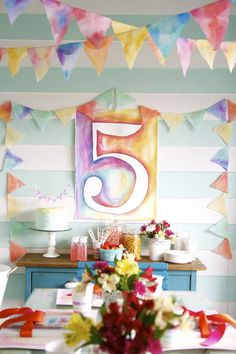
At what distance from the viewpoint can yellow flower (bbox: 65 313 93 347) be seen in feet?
4.05

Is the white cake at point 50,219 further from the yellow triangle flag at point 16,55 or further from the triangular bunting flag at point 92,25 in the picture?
the triangular bunting flag at point 92,25

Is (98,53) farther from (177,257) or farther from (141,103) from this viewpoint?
(177,257)

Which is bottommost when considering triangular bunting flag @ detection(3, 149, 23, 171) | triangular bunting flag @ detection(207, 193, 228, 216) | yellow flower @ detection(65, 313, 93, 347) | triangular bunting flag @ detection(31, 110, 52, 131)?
yellow flower @ detection(65, 313, 93, 347)

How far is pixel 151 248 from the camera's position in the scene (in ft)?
11.0

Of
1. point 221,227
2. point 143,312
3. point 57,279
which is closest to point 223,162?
point 221,227

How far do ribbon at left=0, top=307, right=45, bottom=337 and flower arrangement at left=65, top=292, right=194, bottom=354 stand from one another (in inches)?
24.5

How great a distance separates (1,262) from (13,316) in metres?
1.65

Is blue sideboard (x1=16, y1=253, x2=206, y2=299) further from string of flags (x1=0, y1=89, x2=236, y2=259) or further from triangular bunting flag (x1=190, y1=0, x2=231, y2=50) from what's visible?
triangular bunting flag (x1=190, y1=0, x2=231, y2=50)

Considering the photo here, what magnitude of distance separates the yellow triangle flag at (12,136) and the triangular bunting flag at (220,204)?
4.75 feet

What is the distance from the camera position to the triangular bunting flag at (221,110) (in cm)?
360

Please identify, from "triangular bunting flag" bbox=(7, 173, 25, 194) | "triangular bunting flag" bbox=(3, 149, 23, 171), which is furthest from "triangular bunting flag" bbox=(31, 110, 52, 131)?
"triangular bunting flag" bbox=(7, 173, 25, 194)

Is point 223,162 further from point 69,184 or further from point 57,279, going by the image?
point 57,279

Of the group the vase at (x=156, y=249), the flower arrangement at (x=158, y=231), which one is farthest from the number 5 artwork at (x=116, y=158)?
the vase at (x=156, y=249)

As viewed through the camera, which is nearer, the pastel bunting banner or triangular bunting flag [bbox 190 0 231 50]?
triangular bunting flag [bbox 190 0 231 50]
